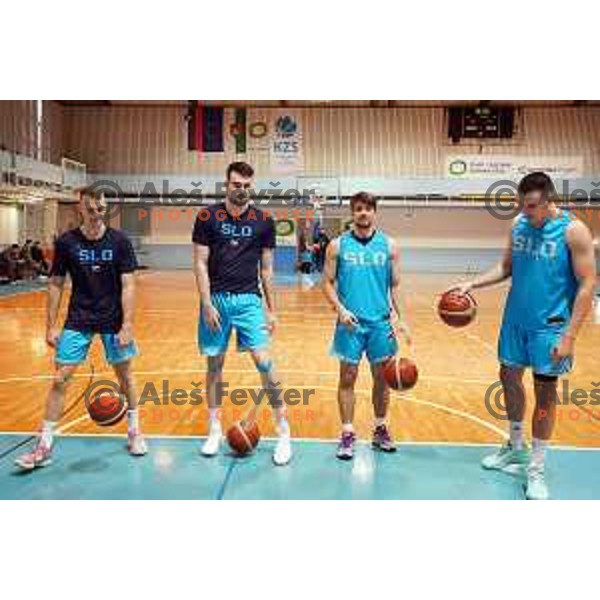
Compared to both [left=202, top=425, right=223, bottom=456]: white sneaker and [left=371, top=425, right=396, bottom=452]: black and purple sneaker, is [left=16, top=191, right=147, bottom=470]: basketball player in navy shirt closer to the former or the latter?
[left=202, top=425, right=223, bottom=456]: white sneaker

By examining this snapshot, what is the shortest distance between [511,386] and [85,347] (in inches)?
111

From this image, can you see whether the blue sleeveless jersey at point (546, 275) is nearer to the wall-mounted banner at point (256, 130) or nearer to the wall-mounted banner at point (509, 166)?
the wall-mounted banner at point (509, 166)

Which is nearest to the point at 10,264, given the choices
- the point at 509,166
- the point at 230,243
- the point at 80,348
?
the point at 80,348

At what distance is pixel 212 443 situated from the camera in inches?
193

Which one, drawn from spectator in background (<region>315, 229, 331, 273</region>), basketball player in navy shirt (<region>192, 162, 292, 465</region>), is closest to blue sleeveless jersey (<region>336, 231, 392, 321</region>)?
basketball player in navy shirt (<region>192, 162, 292, 465</region>)

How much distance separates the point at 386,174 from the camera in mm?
27453

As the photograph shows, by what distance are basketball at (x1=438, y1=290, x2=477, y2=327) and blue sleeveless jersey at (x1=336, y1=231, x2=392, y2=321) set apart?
429mm

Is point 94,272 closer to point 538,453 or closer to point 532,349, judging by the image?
point 532,349

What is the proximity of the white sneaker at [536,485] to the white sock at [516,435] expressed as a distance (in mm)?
444

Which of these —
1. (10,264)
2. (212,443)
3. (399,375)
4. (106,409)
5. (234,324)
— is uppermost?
(10,264)

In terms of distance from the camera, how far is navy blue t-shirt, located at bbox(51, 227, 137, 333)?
4508 millimetres

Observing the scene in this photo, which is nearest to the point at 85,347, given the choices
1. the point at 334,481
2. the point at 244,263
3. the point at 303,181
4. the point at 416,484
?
the point at 244,263

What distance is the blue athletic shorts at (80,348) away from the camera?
452 cm

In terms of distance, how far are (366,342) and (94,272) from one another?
1885 mm
